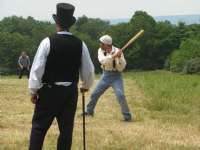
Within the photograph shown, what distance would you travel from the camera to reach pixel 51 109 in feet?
→ 26.8

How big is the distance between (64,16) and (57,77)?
2.53ft

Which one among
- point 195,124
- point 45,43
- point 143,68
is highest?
point 45,43

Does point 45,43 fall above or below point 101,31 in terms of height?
above

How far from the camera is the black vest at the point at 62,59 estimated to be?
802cm

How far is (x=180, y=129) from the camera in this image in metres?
13.1

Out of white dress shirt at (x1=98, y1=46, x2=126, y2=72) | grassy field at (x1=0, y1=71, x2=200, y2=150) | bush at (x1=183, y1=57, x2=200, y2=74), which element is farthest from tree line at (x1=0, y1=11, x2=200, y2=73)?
white dress shirt at (x1=98, y1=46, x2=126, y2=72)

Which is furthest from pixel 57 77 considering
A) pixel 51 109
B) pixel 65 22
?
pixel 65 22

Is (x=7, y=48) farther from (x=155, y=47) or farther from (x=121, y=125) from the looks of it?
(x=121, y=125)

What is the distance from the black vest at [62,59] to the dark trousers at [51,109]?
0.41 ft

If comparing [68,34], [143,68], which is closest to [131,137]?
[68,34]

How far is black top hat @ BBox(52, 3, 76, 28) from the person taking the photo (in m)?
8.13

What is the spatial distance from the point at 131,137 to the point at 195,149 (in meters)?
1.47

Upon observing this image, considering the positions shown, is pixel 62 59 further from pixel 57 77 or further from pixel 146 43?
pixel 146 43

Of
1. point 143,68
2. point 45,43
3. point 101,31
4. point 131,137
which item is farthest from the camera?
point 101,31
